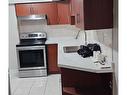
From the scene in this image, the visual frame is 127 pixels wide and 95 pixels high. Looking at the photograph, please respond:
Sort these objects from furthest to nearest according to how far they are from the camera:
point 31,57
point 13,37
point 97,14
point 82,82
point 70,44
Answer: point 13,37, point 31,57, point 70,44, point 82,82, point 97,14

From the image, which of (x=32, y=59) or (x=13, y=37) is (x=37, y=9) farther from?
(x=32, y=59)

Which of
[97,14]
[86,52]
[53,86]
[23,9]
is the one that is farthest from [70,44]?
[97,14]

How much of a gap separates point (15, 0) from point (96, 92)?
3.81m

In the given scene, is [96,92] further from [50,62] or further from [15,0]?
[15,0]

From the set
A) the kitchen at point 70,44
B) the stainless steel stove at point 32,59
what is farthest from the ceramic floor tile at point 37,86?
the stainless steel stove at point 32,59

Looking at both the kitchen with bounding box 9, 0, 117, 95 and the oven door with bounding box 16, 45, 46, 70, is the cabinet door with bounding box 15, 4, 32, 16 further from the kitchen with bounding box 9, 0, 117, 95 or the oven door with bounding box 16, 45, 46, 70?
the oven door with bounding box 16, 45, 46, 70

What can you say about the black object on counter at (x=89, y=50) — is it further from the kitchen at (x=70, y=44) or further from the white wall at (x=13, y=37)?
the white wall at (x=13, y=37)

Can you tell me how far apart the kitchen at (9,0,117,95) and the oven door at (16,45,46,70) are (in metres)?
0.18

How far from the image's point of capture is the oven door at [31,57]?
507 cm

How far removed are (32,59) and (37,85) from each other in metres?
0.86

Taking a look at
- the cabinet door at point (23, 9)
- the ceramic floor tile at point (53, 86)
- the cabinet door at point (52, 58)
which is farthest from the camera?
the cabinet door at point (23, 9)

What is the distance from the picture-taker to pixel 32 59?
5160mm

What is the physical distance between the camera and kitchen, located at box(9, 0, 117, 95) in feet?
5.95

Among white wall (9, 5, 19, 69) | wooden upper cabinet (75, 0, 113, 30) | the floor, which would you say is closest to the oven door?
the floor
